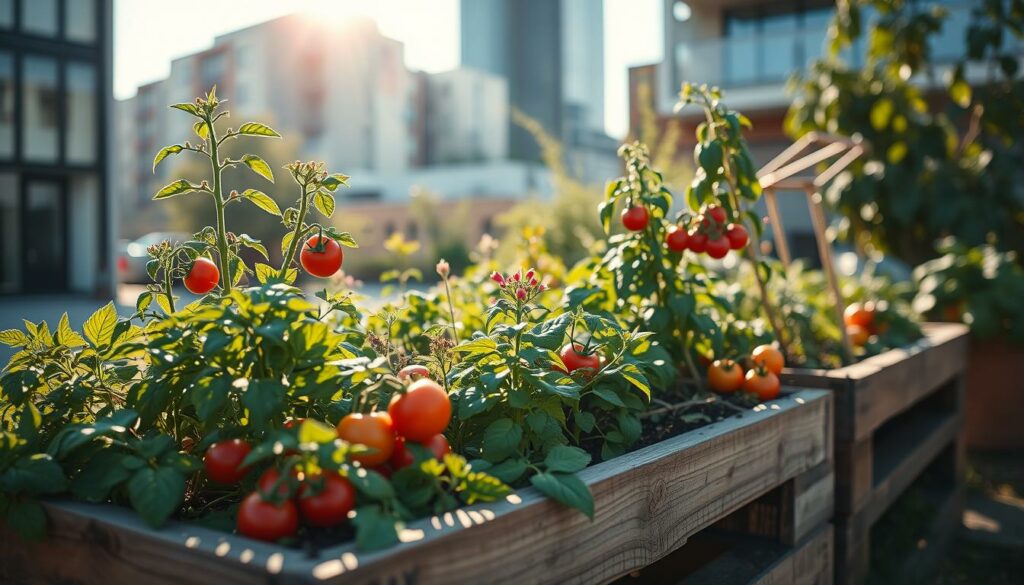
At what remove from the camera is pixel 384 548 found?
970 millimetres

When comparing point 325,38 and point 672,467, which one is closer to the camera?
point 672,467

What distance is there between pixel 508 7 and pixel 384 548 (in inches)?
2497

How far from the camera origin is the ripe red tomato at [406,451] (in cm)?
119

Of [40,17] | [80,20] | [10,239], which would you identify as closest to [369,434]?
[10,239]

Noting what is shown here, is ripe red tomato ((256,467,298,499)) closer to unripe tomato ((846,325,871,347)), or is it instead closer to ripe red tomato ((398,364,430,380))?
ripe red tomato ((398,364,430,380))

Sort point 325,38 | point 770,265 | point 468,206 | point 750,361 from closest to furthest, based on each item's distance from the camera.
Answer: point 750,361 < point 770,265 < point 468,206 < point 325,38

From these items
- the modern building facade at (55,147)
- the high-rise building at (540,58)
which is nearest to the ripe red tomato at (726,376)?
the modern building facade at (55,147)

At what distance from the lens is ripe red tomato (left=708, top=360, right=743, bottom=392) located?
6.98 feet

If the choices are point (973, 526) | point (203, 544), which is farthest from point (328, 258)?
point (973, 526)

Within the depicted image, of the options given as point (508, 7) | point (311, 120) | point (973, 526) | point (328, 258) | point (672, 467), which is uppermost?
point (508, 7)

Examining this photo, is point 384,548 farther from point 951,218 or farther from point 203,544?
point 951,218

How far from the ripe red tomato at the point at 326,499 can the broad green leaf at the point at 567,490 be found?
26 centimetres

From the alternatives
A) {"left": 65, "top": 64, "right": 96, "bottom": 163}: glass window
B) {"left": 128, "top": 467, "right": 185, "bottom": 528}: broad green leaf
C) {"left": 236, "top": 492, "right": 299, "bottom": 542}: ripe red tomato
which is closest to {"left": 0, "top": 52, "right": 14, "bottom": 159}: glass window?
{"left": 65, "top": 64, "right": 96, "bottom": 163}: glass window

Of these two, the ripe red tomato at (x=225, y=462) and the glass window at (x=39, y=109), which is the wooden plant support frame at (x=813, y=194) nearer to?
the ripe red tomato at (x=225, y=462)
